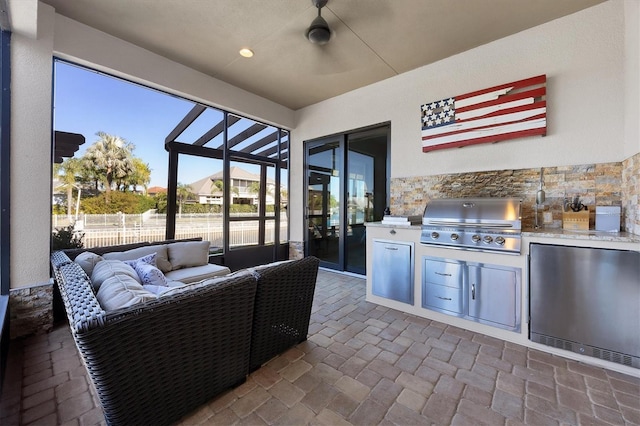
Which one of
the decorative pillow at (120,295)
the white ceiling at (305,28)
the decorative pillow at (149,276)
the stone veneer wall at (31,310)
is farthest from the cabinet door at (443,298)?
the stone veneer wall at (31,310)

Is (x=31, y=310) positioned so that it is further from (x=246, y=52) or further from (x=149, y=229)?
(x=246, y=52)

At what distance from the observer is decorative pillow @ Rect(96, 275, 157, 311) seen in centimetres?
133

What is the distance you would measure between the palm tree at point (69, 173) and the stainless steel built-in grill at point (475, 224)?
13.1 feet

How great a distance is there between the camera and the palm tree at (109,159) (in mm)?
3084

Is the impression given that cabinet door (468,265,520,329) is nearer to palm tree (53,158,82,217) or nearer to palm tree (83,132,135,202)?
palm tree (83,132,135,202)

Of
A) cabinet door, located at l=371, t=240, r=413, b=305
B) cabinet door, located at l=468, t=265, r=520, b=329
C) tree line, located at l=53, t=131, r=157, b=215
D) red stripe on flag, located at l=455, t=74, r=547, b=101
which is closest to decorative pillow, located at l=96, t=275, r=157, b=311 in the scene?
tree line, located at l=53, t=131, r=157, b=215

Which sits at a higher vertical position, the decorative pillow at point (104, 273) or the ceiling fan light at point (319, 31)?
the ceiling fan light at point (319, 31)

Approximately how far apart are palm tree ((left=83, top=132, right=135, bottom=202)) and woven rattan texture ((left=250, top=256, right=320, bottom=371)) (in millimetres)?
2748

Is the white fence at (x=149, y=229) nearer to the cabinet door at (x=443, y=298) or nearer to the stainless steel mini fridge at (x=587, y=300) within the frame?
the cabinet door at (x=443, y=298)

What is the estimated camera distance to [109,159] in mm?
3205

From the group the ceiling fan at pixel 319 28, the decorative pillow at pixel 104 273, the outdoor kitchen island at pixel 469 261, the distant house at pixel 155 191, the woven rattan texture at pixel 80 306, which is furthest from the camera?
the distant house at pixel 155 191

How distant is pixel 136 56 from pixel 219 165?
171 cm

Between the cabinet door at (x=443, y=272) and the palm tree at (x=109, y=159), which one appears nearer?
the cabinet door at (x=443, y=272)

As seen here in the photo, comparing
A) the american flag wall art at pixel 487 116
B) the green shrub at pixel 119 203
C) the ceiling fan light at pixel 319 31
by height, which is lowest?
the green shrub at pixel 119 203
